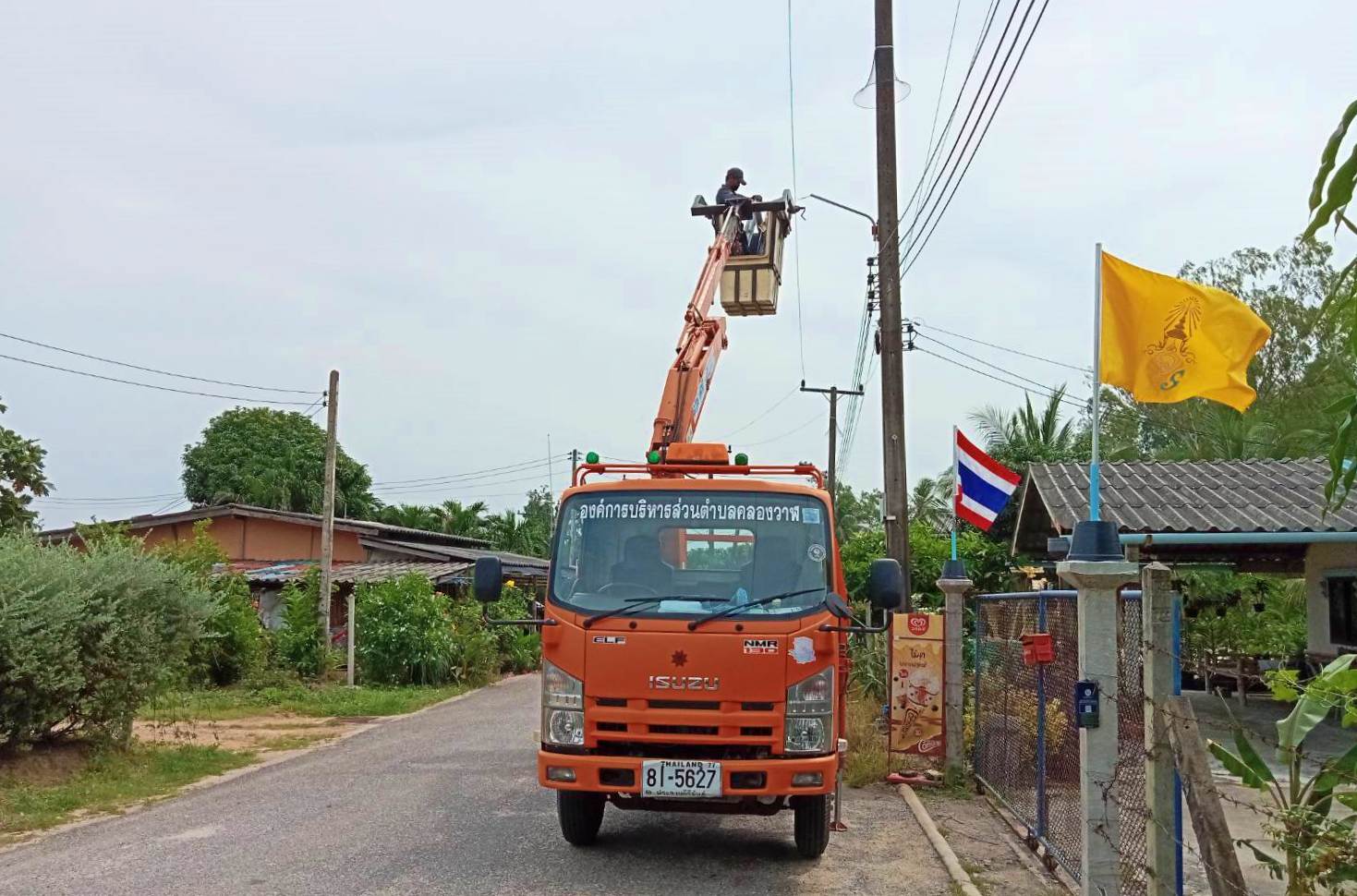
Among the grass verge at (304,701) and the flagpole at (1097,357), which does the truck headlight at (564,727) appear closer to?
the flagpole at (1097,357)

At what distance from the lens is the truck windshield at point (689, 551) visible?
7.37 metres

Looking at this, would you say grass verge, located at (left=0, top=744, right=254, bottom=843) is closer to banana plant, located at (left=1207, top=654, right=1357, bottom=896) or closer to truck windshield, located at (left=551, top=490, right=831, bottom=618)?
truck windshield, located at (left=551, top=490, right=831, bottom=618)

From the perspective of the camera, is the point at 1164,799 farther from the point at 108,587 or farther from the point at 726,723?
the point at 108,587

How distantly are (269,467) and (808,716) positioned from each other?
142 ft

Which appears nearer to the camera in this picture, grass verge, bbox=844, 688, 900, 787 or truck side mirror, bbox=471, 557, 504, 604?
truck side mirror, bbox=471, 557, 504, 604

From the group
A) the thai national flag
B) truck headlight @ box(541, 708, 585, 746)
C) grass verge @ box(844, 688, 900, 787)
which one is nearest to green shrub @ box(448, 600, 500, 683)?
grass verge @ box(844, 688, 900, 787)

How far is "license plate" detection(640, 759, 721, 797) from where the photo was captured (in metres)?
6.85

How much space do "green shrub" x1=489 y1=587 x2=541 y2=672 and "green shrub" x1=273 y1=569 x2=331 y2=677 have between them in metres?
4.65

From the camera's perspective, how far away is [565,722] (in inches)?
281

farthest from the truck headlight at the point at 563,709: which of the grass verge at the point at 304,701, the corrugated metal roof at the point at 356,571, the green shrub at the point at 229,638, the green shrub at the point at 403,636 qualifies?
the corrugated metal roof at the point at 356,571

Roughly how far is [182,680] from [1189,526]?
1150 centimetres

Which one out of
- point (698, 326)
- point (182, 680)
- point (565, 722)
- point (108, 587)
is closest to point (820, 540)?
point (565, 722)

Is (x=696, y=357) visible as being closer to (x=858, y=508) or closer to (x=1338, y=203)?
(x=1338, y=203)

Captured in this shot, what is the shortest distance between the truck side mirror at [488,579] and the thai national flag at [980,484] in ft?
16.9
